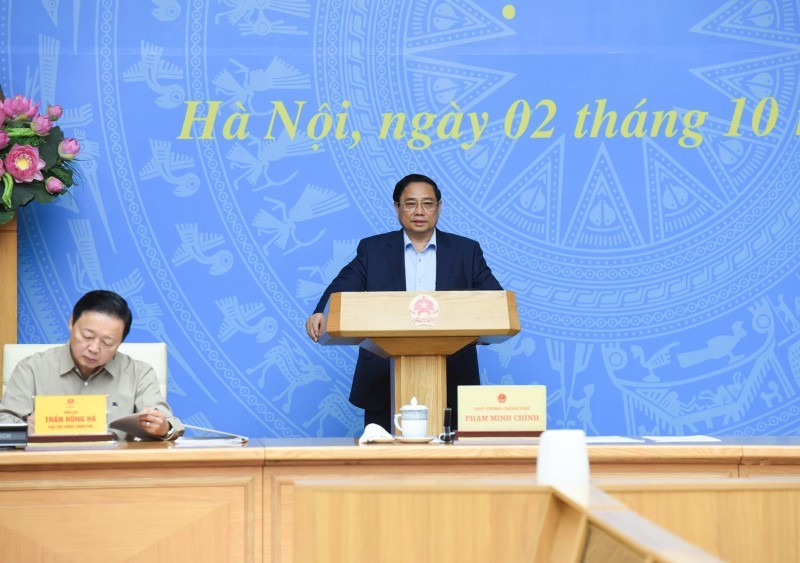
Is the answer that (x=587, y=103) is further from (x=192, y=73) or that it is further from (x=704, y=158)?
(x=192, y=73)

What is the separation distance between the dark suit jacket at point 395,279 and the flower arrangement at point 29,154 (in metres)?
1.13

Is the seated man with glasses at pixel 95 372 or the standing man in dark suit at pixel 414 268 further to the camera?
the standing man in dark suit at pixel 414 268

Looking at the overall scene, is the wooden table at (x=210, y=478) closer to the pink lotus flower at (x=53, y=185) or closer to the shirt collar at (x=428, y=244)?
the shirt collar at (x=428, y=244)

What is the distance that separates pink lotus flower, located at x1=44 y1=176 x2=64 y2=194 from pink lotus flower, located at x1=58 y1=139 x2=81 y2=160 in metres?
0.09

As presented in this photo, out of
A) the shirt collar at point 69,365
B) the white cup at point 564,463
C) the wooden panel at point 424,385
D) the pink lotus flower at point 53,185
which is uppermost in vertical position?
the pink lotus flower at point 53,185

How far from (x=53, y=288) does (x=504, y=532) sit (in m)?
3.21

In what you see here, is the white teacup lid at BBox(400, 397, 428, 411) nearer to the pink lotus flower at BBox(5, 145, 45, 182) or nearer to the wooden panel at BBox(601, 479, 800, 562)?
the wooden panel at BBox(601, 479, 800, 562)

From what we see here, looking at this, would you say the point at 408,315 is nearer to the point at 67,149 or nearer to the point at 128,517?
the point at 128,517

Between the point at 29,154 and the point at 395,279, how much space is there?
1.34 metres

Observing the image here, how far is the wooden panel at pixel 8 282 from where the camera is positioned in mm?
4105

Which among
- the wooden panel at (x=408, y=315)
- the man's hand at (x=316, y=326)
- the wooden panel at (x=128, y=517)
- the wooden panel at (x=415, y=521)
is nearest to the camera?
the wooden panel at (x=415, y=521)

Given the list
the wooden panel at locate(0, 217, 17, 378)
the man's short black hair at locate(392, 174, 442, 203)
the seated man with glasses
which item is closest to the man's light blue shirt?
the man's short black hair at locate(392, 174, 442, 203)

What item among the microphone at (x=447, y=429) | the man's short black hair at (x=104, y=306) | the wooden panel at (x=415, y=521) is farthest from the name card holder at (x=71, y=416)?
the wooden panel at (x=415, y=521)

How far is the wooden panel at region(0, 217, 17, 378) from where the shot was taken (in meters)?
4.11
